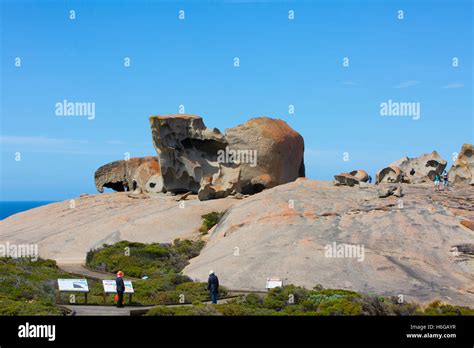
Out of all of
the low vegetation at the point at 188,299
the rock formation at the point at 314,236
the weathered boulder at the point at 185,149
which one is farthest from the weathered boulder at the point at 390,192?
the weathered boulder at the point at 185,149

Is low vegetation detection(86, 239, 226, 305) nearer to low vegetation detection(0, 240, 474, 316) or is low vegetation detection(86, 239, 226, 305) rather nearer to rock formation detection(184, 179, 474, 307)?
low vegetation detection(0, 240, 474, 316)

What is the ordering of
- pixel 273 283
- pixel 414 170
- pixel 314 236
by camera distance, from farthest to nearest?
pixel 414 170 < pixel 314 236 < pixel 273 283

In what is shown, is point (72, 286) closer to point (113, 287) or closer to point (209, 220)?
point (113, 287)

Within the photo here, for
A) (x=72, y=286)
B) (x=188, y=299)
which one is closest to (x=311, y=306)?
(x=188, y=299)

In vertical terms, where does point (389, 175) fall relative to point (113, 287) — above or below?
above

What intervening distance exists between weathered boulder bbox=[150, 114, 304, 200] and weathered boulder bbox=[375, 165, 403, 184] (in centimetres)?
634

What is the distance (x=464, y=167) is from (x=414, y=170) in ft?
22.5

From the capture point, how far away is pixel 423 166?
5800cm

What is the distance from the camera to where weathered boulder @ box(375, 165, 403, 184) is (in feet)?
180

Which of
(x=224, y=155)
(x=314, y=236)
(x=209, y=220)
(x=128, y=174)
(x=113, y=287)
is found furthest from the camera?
(x=128, y=174)

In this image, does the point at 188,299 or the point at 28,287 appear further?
the point at 188,299

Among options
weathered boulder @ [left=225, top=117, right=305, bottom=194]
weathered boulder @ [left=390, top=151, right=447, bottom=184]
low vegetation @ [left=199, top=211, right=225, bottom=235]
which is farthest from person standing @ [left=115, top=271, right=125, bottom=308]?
weathered boulder @ [left=390, top=151, right=447, bottom=184]
